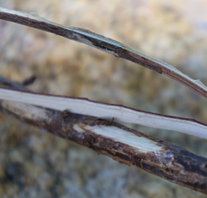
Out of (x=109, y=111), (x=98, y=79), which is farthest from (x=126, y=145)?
(x=98, y=79)

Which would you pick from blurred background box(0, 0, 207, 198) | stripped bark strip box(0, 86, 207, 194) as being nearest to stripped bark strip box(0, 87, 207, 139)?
stripped bark strip box(0, 86, 207, 194)

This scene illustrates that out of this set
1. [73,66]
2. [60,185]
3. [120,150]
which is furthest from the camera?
[73,66]

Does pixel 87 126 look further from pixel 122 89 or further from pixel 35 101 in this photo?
pixel 122 89

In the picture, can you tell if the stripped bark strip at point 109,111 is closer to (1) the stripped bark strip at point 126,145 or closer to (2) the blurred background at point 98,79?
(1) the stripped bark strip at point 126,145

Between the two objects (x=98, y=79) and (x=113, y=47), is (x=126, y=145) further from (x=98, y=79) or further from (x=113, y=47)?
(x=98, y=79)

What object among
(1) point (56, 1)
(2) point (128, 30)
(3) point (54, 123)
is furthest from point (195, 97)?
(1) point (56, 1)

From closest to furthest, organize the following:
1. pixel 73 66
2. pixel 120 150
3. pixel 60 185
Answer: pixel 120 150 → pixel 60 185 → pixel 73 66

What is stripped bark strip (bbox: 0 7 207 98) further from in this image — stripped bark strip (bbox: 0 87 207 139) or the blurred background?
the blurred background
